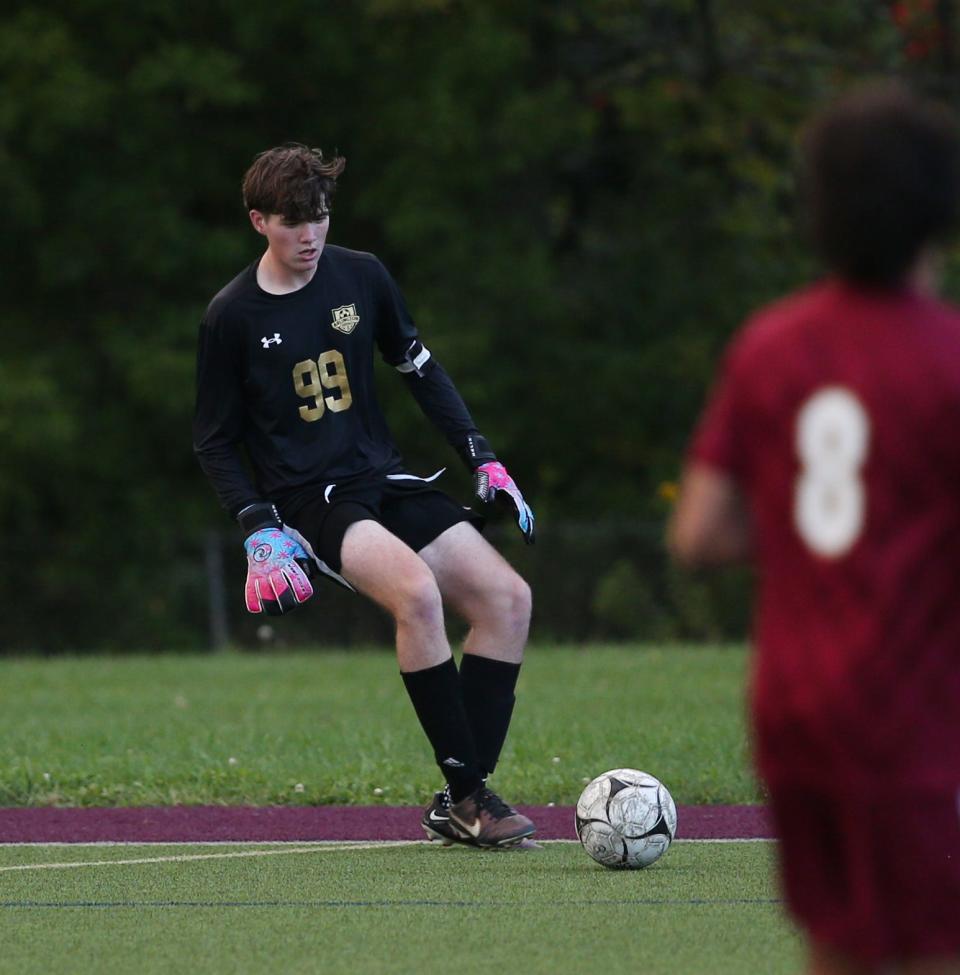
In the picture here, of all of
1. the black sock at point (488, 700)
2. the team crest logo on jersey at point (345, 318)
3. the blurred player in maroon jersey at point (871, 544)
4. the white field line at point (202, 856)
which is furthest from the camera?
the team crest logo on jersey at point (345, 318)

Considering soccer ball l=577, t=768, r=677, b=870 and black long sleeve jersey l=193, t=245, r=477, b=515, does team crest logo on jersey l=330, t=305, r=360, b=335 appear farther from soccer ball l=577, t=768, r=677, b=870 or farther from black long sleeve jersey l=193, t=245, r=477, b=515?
soccer ball l=577, t=768, r=677, b=870

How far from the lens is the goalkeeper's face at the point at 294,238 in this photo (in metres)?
7.25

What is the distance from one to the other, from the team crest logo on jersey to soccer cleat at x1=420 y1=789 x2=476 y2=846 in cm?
159

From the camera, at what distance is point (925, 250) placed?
325 cm

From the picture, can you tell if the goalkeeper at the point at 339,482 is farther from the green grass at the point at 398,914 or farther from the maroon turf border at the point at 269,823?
the maroon turf border at the point at 269,823

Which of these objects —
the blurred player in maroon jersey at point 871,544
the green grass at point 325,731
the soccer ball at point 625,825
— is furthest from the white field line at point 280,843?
the blurred player in maroon jersey at point 871,544

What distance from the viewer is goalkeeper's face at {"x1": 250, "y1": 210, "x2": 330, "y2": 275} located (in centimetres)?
725

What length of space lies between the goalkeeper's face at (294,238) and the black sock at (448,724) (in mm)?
1425

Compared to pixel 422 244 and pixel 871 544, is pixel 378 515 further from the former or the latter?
pixel 422 244

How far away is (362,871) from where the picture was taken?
669cm

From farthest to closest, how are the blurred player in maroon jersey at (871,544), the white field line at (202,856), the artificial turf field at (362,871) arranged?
1. the white field line at (202,856)
2. the artificial turf field at (362,871)
3. the blurred player in maroon jersey at (871,544)

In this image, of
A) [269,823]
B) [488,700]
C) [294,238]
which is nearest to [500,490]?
[488,700]

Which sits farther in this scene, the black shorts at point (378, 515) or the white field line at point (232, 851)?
the black shorts at point (378, 515)

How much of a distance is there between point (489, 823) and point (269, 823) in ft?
4.62
